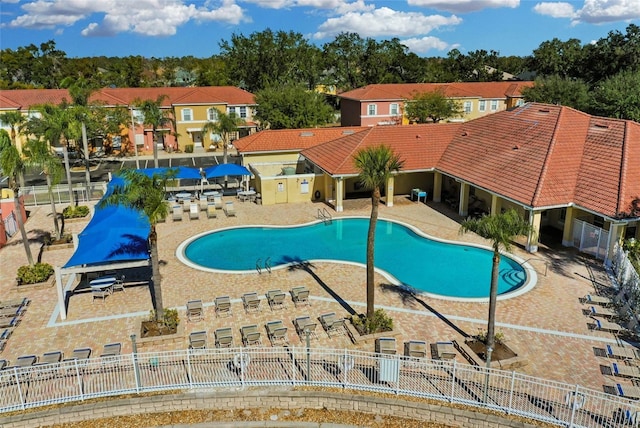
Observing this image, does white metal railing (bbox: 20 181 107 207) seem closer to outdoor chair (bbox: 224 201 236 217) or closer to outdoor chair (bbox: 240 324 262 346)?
outdoor chair (bbox: 224 201 236 217)

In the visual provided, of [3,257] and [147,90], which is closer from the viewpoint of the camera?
[3,257]

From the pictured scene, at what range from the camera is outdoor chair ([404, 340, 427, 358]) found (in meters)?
15.0

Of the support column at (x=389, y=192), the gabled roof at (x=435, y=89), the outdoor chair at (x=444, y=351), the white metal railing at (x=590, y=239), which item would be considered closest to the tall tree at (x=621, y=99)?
the gabled roof at (x=435, y=89)

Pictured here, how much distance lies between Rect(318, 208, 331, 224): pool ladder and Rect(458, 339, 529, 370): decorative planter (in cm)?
1542

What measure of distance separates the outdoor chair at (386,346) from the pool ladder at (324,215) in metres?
15.1

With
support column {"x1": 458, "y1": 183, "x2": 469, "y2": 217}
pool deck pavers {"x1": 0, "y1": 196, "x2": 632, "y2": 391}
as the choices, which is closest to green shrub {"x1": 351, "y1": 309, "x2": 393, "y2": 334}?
pool deck pavers {"x1": 0, "y1": 196, "x2": 632, "y2": 391}

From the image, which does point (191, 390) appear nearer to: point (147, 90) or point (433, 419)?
point (433, 419)

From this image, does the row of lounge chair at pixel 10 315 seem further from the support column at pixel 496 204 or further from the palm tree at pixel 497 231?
the support column at pixel 496 204

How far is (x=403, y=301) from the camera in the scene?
19.6 metres

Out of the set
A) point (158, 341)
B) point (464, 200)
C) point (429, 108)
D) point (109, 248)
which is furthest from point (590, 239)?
point (429, 108)

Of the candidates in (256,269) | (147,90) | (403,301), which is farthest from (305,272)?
(147,90)

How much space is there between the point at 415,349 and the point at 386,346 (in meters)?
0.91

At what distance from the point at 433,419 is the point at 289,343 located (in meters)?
→ 5.58

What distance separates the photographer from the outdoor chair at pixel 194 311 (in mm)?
17812
